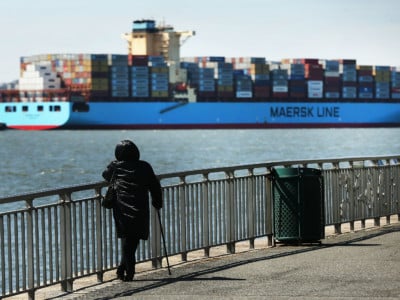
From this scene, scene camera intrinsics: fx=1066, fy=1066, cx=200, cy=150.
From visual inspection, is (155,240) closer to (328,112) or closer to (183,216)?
(183,216)

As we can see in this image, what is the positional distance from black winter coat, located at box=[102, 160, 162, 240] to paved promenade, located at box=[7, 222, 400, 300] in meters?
0.52

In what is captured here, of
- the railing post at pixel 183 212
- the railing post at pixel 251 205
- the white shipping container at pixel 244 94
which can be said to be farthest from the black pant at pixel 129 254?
the white shipping container at pixel 244 94

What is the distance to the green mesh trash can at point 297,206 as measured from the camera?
12.8 meters

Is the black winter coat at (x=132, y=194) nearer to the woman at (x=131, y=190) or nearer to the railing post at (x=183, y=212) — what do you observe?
the woman at (x=131, y=190)

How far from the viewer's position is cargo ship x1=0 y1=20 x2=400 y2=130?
5413 inches

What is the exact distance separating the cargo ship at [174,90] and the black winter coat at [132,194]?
12586 centimetres

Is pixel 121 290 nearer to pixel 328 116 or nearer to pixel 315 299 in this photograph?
pixel 315 299

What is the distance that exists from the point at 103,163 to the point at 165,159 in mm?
5917

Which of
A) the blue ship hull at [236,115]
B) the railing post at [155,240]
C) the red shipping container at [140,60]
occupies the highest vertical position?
the red shipping container at [140,60]

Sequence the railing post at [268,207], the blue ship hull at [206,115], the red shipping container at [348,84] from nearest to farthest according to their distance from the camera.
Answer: the railing post at [268,207] < the blue ship hull at [206,115] < the red shipping container at [348,84]

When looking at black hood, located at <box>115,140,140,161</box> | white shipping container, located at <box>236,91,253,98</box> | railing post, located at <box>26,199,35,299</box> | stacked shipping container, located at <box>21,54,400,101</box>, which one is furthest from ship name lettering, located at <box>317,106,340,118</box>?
railing post, located at <box>26,199,35,299</box>

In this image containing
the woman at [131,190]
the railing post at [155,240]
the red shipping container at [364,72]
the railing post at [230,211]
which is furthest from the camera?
the red shipping container at [364,72]

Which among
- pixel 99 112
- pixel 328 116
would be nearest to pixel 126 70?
pixel 99 112

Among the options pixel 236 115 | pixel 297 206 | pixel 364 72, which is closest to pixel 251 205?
pixel 297 206
